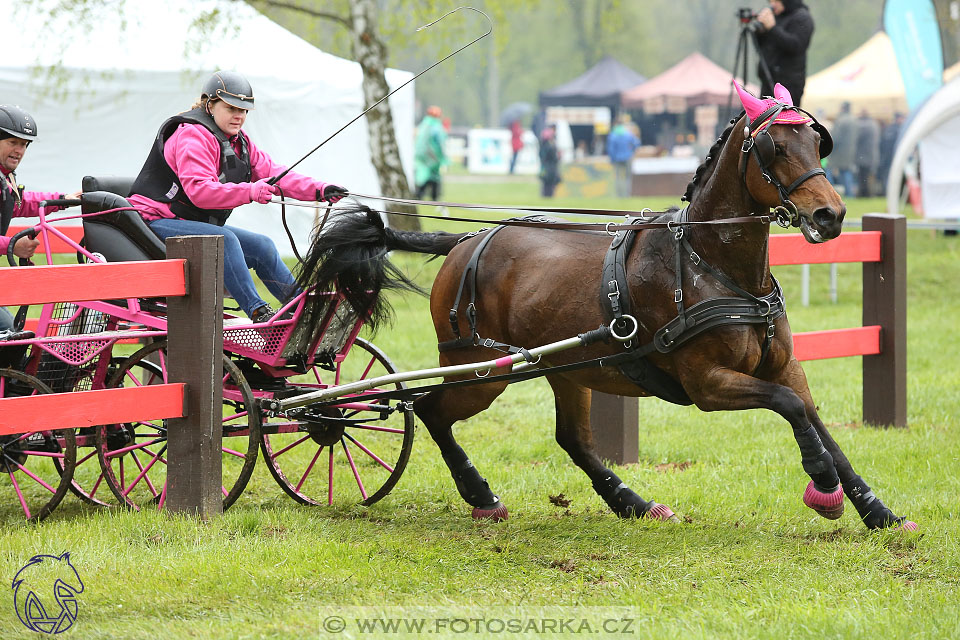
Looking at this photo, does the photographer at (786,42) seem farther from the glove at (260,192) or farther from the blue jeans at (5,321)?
the blue jeans at (5,321)

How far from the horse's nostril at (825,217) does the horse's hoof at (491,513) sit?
7.16ft

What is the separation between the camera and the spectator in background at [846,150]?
25719 millimetres

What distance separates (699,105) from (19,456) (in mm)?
31250

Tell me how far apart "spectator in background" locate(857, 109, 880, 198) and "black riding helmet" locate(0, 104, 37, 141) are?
73.6 ft

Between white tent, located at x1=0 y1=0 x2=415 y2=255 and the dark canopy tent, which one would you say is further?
the dark canopy tent

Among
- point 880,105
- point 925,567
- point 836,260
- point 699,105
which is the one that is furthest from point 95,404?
point 699,105

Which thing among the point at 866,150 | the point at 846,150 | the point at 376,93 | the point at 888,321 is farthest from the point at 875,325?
the point at 866,150

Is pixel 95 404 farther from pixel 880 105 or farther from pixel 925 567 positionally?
pixel 880 105

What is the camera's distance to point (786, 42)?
8.91m

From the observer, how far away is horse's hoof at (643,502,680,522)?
17.4ft

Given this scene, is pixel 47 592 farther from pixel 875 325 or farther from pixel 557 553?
pixel 875 325

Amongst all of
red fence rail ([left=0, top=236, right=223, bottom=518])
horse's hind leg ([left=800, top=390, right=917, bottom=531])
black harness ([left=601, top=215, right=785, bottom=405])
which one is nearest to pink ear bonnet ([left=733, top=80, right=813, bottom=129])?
black harness ([left=601, top=215, right=785, bottom=405])
